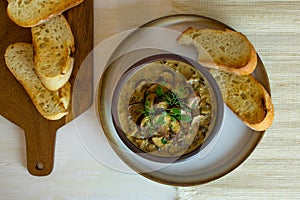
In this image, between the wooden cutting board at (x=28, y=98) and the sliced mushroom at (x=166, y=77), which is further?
the wooden cutting board at (x=28, y=98)

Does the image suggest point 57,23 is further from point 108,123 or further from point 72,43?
point 108,123

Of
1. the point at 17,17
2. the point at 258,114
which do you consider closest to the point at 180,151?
the point at 258,114

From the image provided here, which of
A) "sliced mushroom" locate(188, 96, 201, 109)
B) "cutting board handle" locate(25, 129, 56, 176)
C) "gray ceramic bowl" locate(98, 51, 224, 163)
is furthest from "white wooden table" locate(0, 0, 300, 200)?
"sliced mushroom" locate(188, 96, 201, 109)

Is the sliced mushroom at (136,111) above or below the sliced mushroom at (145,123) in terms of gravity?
above

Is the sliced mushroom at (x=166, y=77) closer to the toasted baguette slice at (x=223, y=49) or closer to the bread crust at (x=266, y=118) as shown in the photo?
the toasted baguette slice at (x=223, y=49)

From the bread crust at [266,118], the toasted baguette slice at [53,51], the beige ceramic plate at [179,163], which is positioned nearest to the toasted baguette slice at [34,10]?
the toasted baguette slice at [53,51]

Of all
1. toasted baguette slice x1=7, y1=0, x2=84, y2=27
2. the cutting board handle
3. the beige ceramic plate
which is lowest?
the cutting board handle

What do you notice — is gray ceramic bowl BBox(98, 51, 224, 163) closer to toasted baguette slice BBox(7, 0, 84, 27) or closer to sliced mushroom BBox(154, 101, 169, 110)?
sliced mushroom BBox(154, 101, 169, 110)

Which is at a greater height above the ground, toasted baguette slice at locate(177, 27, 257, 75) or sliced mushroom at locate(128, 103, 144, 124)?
toasted baguette slice at locate(177, 27, 257, 75)
